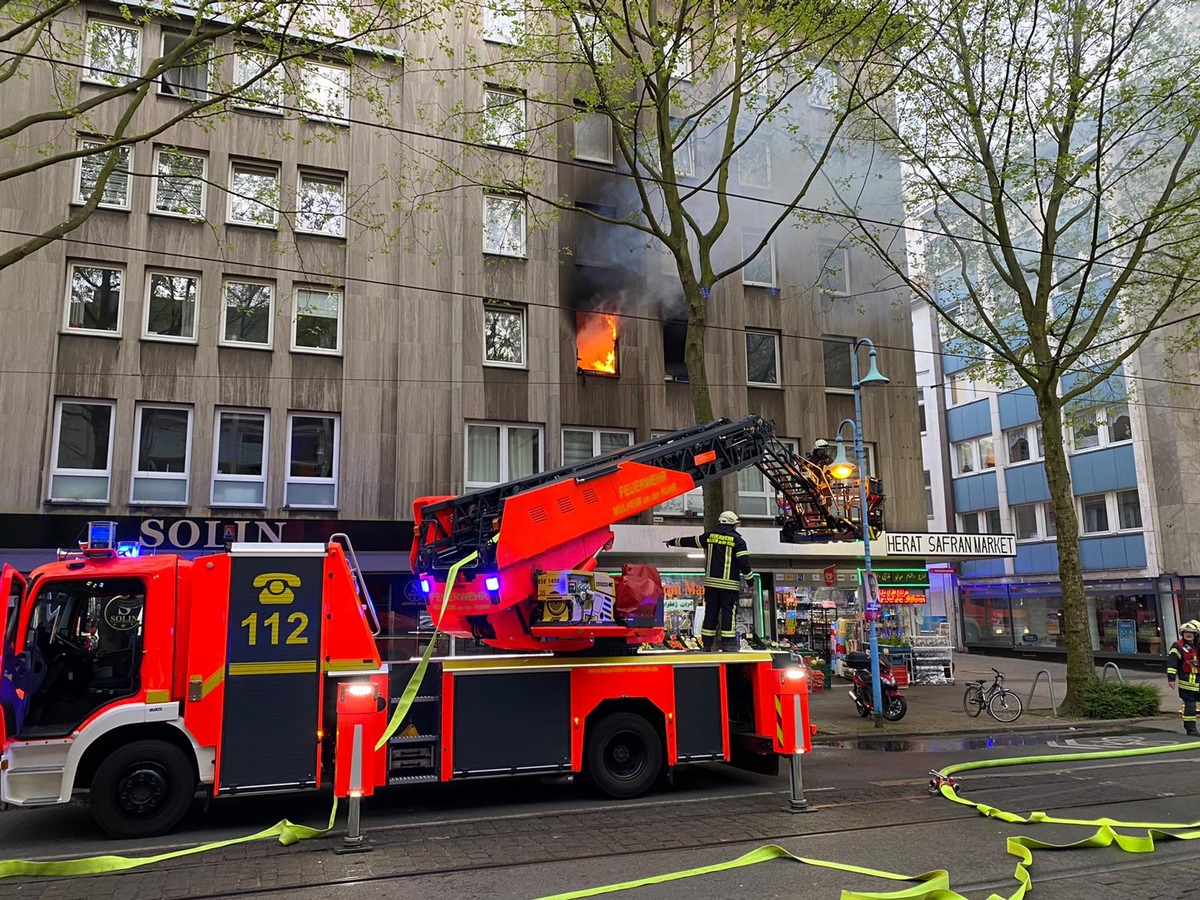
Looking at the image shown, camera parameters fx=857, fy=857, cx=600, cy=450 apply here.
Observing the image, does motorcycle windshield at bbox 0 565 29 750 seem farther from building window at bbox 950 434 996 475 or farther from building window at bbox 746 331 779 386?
building window at bbox 950 434 996 475

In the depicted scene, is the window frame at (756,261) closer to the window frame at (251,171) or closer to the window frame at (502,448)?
the window frame at (502,448)

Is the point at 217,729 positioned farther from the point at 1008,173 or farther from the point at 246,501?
the point at 1008,173

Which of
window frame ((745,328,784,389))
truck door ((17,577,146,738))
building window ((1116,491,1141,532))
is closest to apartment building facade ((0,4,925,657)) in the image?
window frame ((745,328,784,389))

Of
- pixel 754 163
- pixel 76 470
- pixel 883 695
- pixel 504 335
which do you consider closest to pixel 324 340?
pixel 504 335

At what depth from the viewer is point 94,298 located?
17328 mm

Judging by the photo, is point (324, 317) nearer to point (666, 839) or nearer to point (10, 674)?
point (10, 674)

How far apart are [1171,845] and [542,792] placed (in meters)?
5.79

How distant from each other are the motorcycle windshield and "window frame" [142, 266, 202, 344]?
11.1m

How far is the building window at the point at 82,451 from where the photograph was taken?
54.1 ft


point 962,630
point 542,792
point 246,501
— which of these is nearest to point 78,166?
point 246,501

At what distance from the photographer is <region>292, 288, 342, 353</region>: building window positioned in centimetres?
1842

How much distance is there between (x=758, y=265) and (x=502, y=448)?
861cm

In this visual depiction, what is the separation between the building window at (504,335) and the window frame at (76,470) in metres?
7.68

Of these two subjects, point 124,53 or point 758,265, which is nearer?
point 124,53
